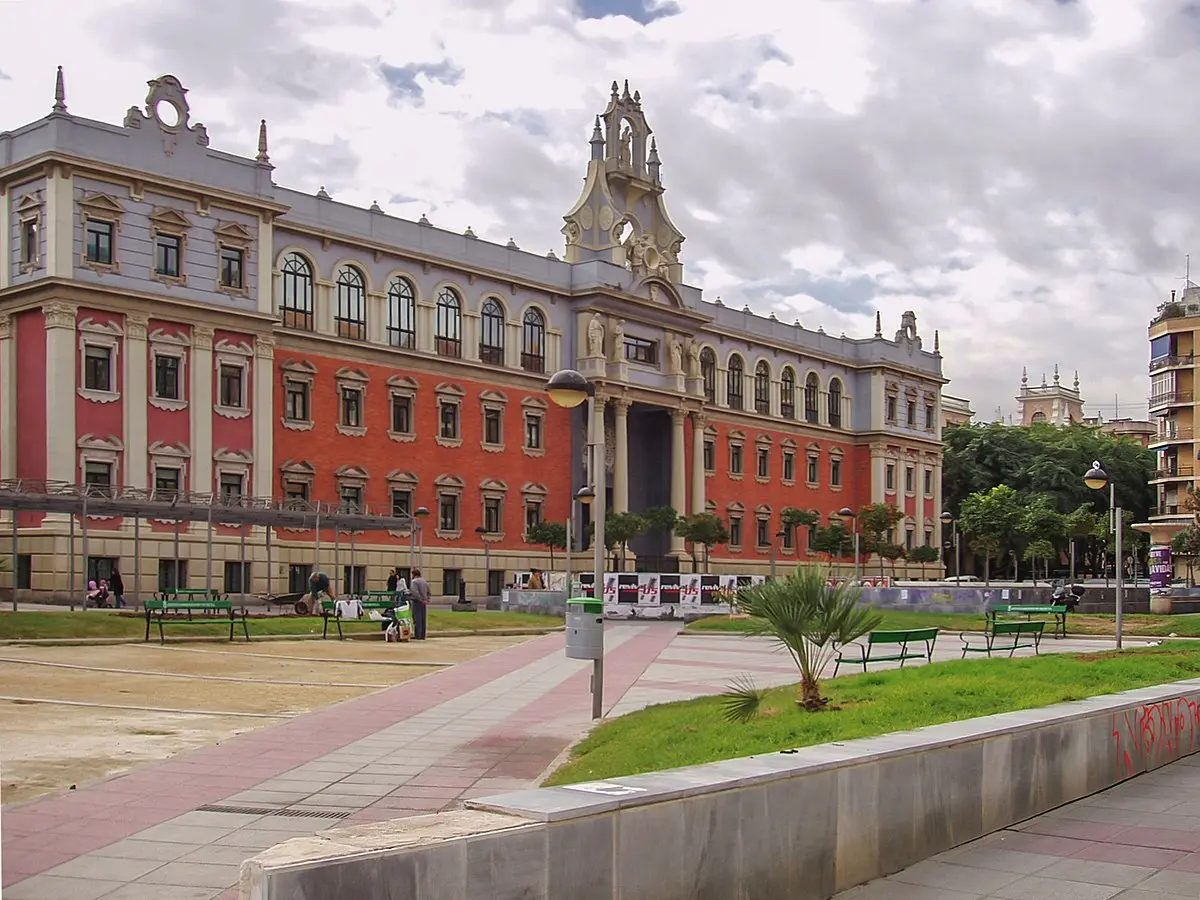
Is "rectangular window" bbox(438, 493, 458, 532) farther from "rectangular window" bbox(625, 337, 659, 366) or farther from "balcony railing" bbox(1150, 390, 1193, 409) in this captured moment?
"balcony railing" bbox(1150, 390, 1193, 409)

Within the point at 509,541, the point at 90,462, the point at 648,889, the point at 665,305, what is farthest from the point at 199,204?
the point at 648,889

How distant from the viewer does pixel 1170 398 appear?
267 feet

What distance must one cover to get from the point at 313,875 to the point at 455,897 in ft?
2.03

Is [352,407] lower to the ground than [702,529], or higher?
higher

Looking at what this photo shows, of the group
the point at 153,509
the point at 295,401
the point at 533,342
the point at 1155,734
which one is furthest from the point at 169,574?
the point at 1155,734

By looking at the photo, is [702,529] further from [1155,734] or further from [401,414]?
[1155,734]

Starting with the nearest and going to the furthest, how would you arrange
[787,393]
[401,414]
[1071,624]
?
[1071,624], [401,414], [787,393]

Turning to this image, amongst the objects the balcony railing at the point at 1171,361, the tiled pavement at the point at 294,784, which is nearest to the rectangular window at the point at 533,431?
the tiled pavement at the point at 294,784

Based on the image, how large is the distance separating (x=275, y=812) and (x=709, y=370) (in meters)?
60.0

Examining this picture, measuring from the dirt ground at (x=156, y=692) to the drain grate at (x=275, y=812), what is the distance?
49.8 inches

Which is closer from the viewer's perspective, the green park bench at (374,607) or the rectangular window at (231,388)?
the green park bench at (374,607)

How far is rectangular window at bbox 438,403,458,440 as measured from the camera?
5391cm

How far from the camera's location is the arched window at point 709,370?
6738cm

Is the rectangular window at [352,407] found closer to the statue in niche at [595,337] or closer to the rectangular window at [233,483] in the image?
the rectangular window at [233,483]
